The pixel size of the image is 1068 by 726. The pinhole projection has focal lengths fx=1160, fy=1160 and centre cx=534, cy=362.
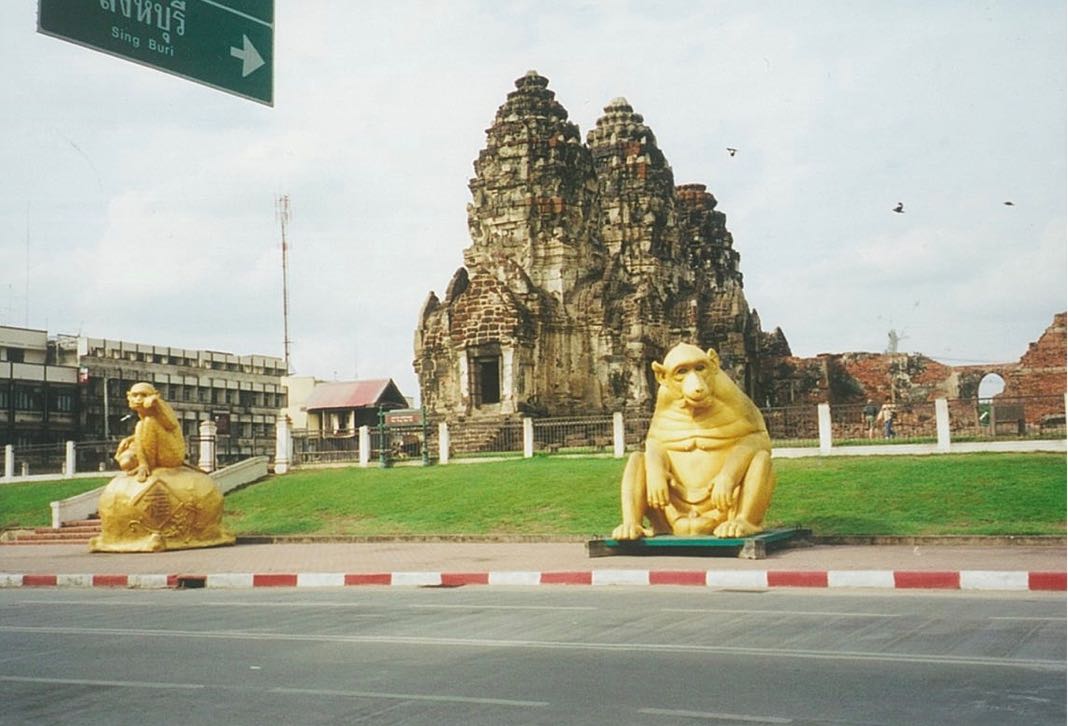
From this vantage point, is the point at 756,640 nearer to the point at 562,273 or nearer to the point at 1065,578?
the point at 1065,578

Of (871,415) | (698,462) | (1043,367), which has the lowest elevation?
(698,462)

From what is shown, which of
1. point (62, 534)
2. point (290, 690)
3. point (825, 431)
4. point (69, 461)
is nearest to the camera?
point (290, 690)

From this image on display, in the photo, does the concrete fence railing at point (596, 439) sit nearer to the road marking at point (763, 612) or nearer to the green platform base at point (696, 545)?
the green platform base at point (696, 545)

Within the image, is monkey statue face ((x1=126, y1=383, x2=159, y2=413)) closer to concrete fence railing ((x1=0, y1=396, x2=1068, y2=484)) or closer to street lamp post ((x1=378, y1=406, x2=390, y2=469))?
concrete fence railing ((x1=0, y1=396, x2=1068, y2=484))

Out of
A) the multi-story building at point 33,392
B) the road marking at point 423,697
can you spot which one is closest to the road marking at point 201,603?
the road marking at point 423,697

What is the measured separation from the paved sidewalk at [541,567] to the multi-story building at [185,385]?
37.0 meters

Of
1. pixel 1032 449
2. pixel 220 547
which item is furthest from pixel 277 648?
pixel 1032 449

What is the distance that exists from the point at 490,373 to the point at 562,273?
369cm

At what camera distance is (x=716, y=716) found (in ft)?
15.8

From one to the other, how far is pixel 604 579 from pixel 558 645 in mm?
4207

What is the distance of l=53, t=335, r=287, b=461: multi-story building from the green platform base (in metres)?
40.7

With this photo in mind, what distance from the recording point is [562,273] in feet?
111

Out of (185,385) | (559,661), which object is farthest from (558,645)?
(185,385)

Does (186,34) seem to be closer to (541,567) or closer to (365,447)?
(541,567)
